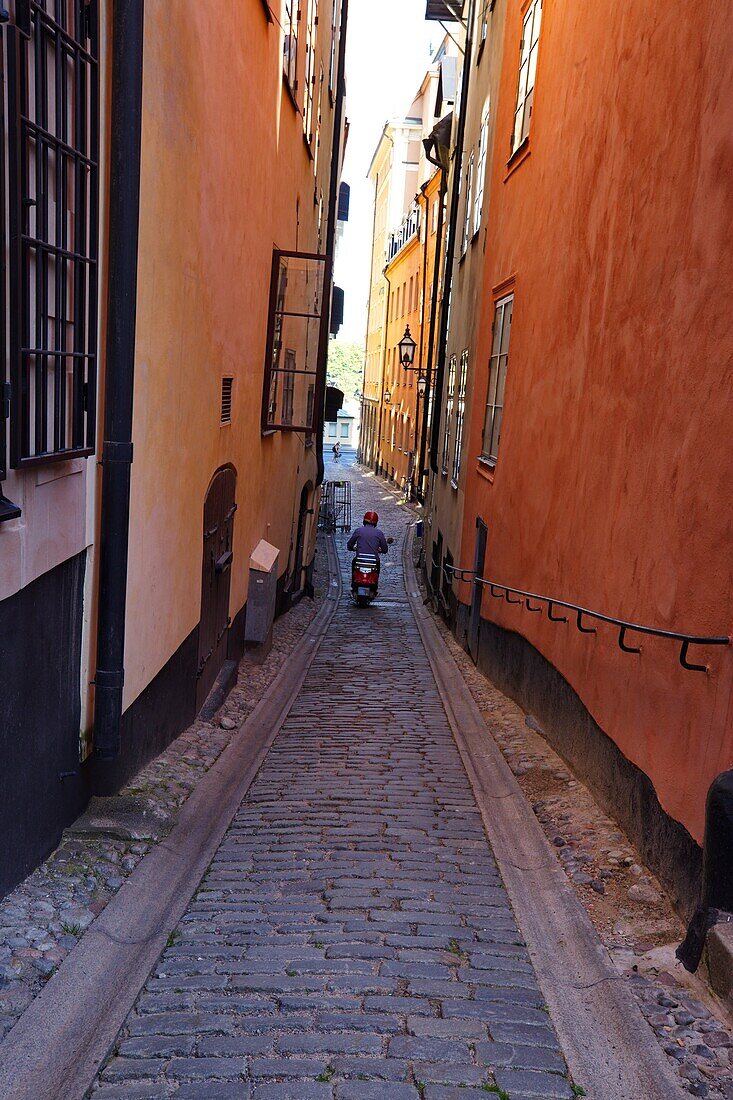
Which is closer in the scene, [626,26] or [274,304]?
[626,26]

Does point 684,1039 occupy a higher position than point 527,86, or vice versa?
point 527,86

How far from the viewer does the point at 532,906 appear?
487 cm

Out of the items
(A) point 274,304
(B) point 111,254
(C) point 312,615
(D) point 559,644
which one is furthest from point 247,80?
(C) point 312,615

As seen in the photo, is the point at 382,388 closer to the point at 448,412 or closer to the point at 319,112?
the point at 448,412

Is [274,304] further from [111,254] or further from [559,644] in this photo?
[111,254]

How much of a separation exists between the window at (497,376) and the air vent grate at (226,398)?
3816mm

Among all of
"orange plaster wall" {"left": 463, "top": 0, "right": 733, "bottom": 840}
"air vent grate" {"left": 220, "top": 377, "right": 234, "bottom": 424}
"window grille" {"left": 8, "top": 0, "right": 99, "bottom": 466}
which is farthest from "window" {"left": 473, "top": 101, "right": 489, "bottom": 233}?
"window grille" {"left": 8, "top": 0, "right": 99, "bottom": 466}

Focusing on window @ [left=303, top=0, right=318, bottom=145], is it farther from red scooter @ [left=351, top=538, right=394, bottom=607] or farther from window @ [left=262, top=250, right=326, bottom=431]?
red scooter @ [left=351, top=538, right=394, bottom=607]

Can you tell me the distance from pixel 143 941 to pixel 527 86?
10420 mm

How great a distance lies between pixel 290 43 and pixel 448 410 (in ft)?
25.8

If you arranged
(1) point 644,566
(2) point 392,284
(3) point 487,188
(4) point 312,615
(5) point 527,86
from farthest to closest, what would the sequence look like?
(2) point 392,284, (4) point 312,615, (3) point 487,188, (5) point 527,86, (1) point 644,566

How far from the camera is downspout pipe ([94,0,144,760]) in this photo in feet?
16.5

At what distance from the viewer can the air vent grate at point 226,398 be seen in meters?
8.95

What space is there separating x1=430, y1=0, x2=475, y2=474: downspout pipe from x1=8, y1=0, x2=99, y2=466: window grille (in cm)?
1544
